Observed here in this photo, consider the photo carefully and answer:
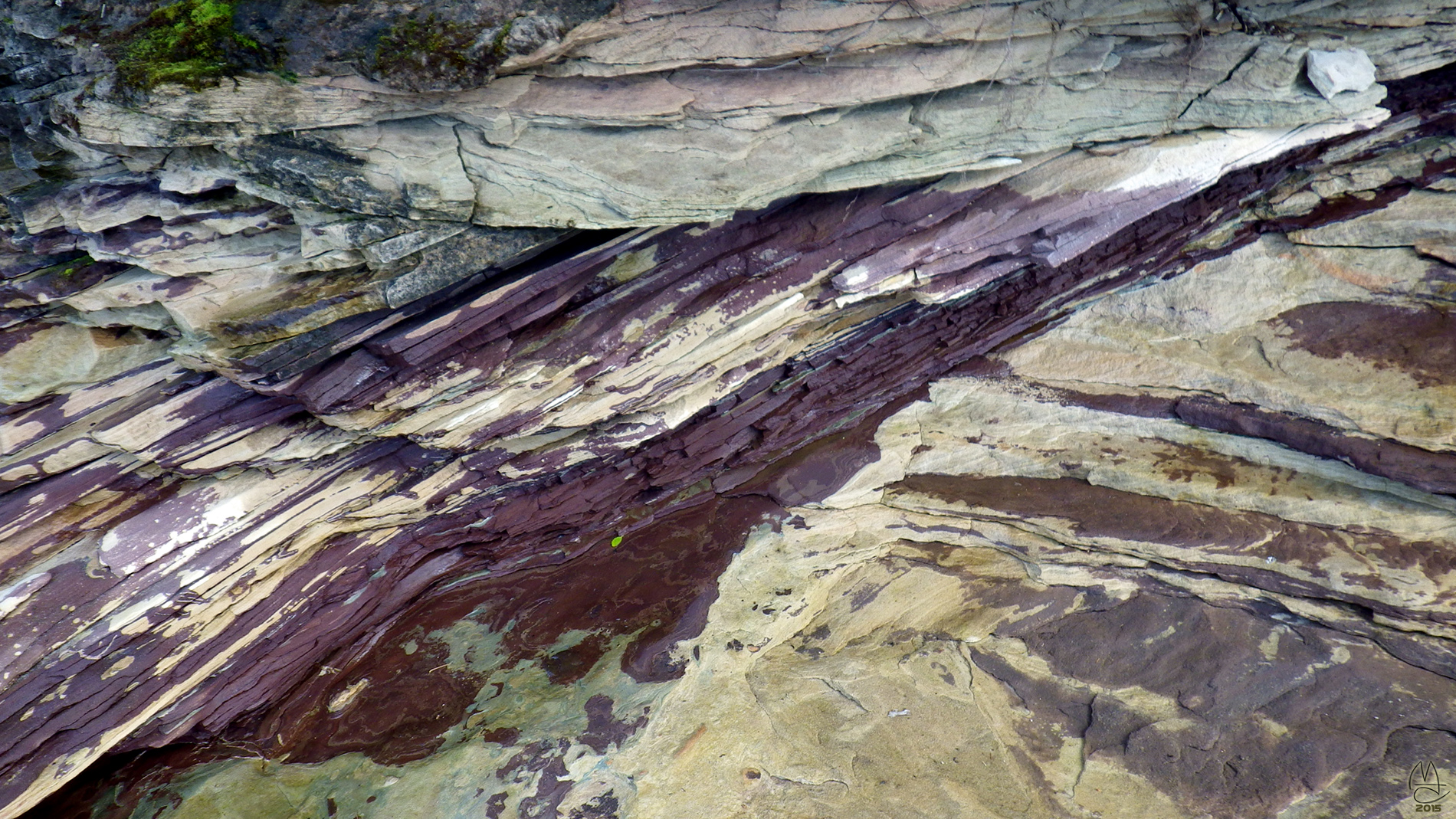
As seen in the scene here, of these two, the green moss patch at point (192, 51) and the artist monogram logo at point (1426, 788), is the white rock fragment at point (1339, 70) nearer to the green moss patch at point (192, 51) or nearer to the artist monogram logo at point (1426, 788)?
the artist monogram logo at point (1426, 788)

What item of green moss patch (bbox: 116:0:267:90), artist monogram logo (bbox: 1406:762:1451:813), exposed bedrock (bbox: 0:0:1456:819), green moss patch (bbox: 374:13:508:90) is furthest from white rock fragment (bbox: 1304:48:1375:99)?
green moss patch (bbox: 116:0:267:90)

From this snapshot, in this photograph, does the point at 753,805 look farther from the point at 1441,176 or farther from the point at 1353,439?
the point at 1441,176

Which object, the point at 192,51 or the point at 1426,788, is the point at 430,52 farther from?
the point at 1426,788

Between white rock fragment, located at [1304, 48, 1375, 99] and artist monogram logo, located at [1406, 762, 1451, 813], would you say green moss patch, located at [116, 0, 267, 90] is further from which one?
artist monogram logo, located at [1406, 762, 1451, 813]

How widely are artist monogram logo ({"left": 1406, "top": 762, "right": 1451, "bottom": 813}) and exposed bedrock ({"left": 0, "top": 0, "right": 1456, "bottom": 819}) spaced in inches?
3.2

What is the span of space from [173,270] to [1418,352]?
783 centimetres

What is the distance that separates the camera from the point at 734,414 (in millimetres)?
6172

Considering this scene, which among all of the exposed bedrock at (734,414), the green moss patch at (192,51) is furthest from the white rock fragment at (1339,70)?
the green moss patch at (192,51)

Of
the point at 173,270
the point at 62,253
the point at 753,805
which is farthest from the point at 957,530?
the point at 62,253

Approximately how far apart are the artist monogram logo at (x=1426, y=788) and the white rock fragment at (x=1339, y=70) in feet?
15.3

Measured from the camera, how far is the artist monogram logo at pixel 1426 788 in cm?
523

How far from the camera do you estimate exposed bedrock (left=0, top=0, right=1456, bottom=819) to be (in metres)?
3.69

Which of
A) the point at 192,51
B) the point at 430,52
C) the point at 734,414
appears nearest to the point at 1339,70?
the point at 734,414

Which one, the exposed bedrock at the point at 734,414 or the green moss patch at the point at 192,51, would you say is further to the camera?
the exposed bedrock at the point at 734,414
